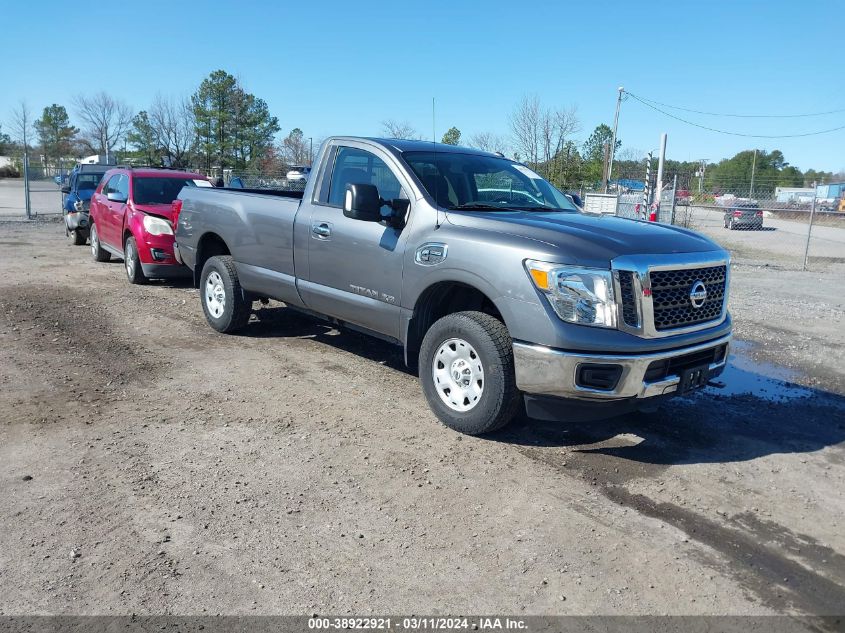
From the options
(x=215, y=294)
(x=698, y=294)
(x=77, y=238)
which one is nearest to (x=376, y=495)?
(x=698, y=294)

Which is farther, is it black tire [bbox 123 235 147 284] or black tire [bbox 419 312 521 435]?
black tire [bbox 123 235 147 284]

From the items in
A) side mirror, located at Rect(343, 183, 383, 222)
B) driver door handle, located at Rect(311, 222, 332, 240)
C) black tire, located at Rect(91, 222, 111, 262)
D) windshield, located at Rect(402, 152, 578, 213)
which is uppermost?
windshield, located at Rect(402, 152, 578, 213)

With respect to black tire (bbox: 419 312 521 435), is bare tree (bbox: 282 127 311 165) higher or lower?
higher

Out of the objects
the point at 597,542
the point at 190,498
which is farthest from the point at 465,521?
the point at 190,498

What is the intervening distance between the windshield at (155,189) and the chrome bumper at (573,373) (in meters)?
7.94

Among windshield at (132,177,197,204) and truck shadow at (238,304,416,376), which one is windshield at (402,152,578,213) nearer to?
truck shadow at (238,304,416,376)

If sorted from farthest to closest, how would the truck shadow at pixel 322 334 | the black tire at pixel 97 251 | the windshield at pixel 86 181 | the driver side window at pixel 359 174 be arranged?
the windshield at pixel 86 181 → the black tire at pixel 97 251 → the truck shadow at pixel 322 334 → the driver side window at pixel 359 174

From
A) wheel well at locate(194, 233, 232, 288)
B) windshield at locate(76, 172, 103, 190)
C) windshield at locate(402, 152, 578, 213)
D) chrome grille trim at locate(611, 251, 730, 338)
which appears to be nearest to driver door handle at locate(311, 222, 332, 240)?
windshield at locate(402, 152, 578, 213)

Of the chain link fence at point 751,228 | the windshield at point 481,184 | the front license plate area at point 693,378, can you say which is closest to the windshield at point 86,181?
the chain link fence at point 751,228

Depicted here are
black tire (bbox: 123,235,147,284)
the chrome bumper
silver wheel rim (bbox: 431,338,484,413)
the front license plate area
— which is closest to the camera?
the chrome bumper

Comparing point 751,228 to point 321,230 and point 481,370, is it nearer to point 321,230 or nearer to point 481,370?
point 321,230

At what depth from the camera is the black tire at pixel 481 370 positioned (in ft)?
14.8

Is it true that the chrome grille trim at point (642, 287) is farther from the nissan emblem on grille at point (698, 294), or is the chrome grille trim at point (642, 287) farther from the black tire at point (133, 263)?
the black tire at point (133, 263)

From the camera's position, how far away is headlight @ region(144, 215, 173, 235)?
10.1 m
